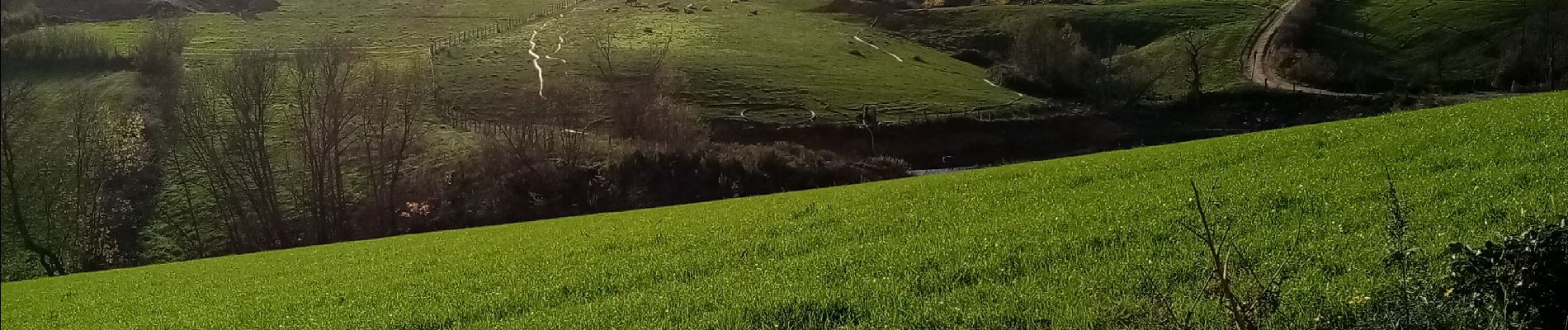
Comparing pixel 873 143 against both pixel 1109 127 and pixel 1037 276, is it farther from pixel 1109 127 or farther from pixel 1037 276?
pixel 1037 276

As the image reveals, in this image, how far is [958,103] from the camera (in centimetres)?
10025

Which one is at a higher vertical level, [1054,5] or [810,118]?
[1054,5]

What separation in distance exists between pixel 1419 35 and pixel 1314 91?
30.6 metres

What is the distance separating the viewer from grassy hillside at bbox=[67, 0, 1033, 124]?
320 feet

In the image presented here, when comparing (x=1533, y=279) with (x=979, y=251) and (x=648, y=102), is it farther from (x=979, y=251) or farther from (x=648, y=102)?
(x=648, y=102)

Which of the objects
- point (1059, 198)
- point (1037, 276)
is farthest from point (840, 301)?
point (1059, 198)

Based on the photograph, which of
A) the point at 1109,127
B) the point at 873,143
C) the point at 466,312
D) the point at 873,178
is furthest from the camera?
the point at 1109,127

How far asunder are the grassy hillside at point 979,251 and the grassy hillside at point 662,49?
232ft

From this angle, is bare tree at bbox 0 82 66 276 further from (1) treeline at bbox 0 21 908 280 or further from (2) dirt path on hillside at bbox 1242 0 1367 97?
(2) dirt path on hillside at bbox 1242 0 1367 97

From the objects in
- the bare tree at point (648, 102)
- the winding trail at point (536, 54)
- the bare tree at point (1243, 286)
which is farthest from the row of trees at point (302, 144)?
the bare tree at point (1243, 286)

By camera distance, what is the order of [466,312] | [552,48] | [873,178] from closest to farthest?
[466,312]
[873,178]
[552,48]

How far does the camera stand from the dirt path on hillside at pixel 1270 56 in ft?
340

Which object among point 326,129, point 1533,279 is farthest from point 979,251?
point 326,129

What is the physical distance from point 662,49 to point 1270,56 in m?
80.8
